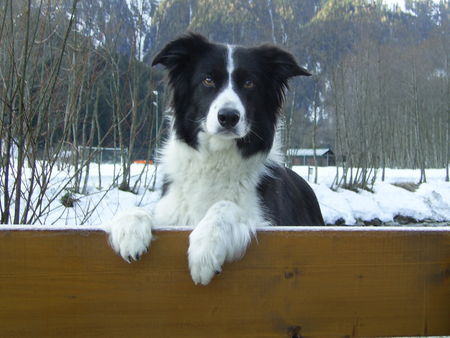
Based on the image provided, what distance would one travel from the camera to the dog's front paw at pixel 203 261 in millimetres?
1329

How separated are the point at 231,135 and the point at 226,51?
819mm

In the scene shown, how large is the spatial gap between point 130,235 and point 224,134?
5.22 ft

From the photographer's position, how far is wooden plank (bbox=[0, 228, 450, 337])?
1.30m

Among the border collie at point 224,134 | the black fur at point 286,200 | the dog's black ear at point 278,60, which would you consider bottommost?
the black fur at point 286,200

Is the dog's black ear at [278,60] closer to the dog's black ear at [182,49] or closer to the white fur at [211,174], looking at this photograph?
the white fur at [211,174]

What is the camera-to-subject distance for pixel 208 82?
10.9 feet

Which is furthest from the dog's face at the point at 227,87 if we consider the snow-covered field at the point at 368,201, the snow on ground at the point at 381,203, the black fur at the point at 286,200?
the snow on ground at the point at 381,203

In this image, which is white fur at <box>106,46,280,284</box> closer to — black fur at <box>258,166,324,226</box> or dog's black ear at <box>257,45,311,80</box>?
black fur at <box>258,166,324,226</box>

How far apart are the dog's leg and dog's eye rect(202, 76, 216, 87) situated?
4.42 feet

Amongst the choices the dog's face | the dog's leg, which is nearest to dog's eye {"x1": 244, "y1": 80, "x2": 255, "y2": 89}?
Result: the dog's face

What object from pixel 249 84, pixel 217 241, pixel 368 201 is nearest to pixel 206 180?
pixel 249 84

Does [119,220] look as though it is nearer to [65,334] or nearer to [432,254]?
[65,334]

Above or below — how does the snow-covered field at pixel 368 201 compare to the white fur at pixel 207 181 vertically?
below

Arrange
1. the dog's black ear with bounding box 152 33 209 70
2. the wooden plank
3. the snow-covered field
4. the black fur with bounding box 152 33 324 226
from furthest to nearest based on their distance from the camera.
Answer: the snow-covered field, the dog's black ear with bounding box 152 33 209 70, the black fur with bounding box 152 33 324 226, the wooden plank
